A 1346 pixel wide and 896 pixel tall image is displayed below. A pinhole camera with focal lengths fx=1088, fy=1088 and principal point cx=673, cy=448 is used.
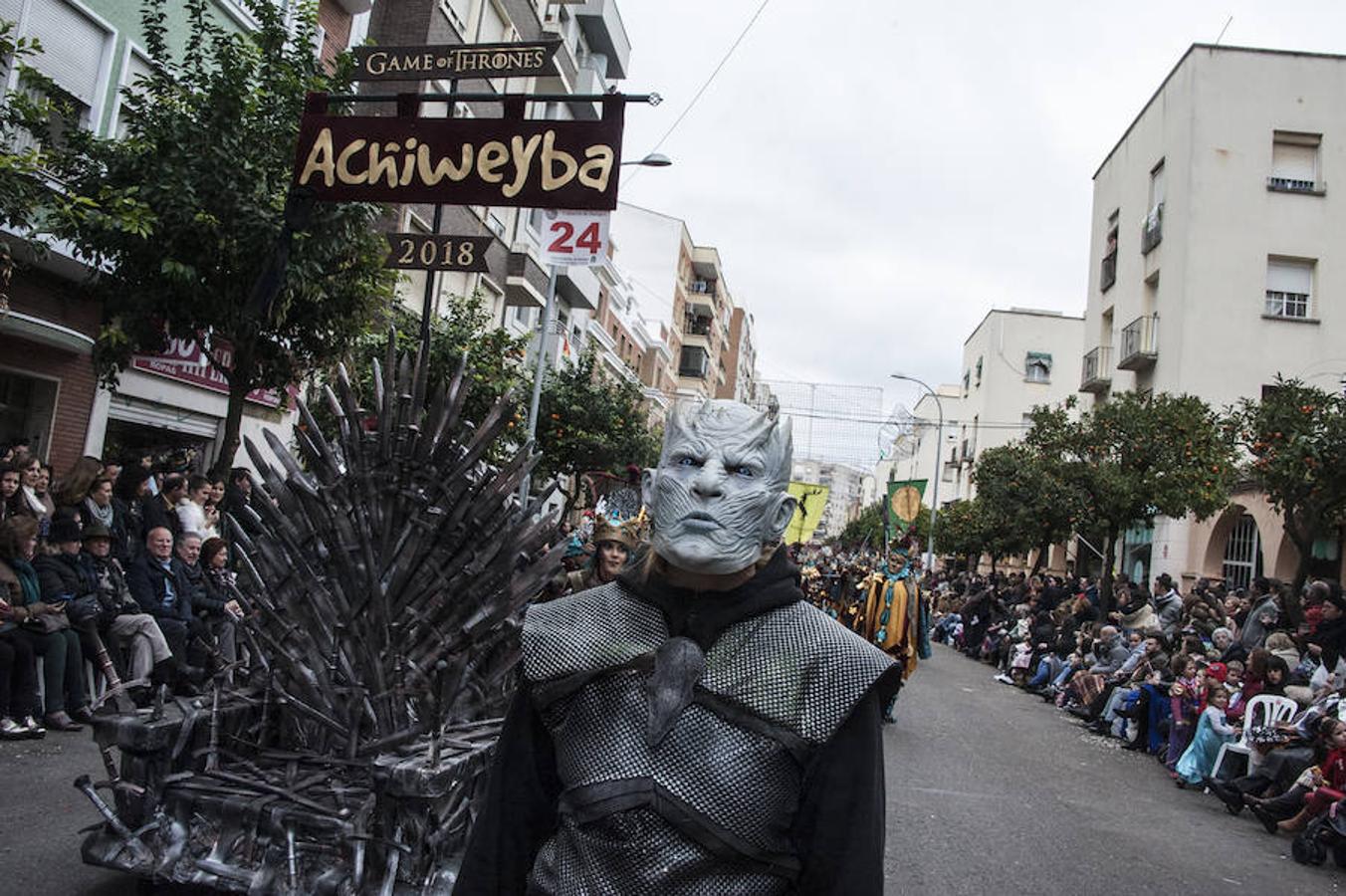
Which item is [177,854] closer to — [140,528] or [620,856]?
[620,856]

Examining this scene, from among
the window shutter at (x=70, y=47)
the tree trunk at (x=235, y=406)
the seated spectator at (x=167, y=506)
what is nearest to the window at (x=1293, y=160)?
the tree trunk at (x=235, y=406)

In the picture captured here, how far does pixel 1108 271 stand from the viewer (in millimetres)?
33344

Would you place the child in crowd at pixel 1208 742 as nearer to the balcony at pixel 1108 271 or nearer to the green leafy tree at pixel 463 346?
the green leafy tree at pixel 463 346

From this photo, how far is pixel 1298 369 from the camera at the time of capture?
26000mm

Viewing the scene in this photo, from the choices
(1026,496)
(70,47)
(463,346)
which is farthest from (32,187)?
(1026,496)

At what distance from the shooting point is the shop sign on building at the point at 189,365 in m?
15.0

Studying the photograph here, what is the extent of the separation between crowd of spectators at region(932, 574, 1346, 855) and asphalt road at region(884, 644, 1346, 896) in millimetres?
408

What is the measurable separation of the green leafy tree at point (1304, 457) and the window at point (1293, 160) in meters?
14.1

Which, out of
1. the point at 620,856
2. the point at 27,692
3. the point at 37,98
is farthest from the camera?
the point at 37,98

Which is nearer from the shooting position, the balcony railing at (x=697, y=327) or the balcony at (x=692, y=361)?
the balcony at (x=692, y=361)

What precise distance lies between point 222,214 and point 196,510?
9.20ft

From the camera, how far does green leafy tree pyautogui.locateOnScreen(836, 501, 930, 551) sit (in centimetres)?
2550

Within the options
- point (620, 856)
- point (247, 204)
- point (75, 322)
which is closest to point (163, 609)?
point (247, 204)

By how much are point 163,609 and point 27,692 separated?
1379 mm
